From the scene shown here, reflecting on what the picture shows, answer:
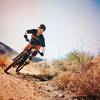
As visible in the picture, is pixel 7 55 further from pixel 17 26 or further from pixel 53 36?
pixel 53 36

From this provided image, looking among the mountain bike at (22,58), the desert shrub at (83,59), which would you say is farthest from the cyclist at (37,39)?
the desert shrub at (83,59)

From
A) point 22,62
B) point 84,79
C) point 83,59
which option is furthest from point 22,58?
point 84,79

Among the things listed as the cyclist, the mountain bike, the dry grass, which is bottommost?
the dry grass

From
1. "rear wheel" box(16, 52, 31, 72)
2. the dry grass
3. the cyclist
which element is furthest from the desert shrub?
"rear wheel" box(16, 52, 31, 72)

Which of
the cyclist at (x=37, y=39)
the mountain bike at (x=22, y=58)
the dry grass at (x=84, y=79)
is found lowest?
the dry grass at (x=84, y=79)

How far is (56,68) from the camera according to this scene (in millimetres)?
4660

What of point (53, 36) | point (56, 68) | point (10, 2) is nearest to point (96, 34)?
point (53, 36)

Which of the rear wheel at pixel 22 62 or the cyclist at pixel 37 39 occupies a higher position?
the cyclist at pixel 37 39

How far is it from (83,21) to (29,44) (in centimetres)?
88

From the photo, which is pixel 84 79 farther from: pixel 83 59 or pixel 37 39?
pixel 37 39

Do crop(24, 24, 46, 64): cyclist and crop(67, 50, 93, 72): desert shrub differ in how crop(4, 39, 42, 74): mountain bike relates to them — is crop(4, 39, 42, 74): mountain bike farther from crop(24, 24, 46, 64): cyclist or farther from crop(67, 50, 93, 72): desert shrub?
crop(67, 50, 93, 72): desert shrub

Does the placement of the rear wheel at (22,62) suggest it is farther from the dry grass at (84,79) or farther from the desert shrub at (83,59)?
the desert shrub at (83,59)

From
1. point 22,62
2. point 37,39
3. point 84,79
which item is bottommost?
point 84,79

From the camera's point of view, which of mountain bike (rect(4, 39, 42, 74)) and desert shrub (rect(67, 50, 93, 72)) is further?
mountain bike (rect(4, 39, 42, 74))
